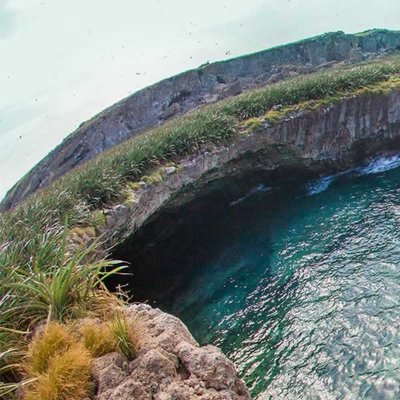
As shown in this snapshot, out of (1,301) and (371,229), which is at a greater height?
(1,301)

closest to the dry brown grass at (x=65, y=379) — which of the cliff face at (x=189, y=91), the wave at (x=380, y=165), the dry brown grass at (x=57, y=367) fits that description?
the dry brown grass at (x=57, y=367)

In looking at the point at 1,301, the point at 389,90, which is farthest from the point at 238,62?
the point at 1,301

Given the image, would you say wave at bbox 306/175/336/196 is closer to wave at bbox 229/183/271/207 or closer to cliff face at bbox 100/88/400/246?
cliff face at bbox 100/88/400/246

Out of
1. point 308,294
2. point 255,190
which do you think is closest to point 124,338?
point 308,294

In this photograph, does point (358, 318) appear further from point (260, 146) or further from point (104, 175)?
point (260, 146)

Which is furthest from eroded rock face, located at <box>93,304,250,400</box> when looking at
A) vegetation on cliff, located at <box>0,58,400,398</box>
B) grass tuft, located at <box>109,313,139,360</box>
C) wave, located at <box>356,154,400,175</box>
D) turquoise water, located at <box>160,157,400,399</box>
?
wave, located at <box>356,154,400,175</box>

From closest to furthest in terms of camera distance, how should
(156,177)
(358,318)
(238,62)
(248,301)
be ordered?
(358,318) → (248,301) → (156,177) → (238,62)

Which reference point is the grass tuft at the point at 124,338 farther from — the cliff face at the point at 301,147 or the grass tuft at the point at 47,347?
the cliff face at the point at 301,147
